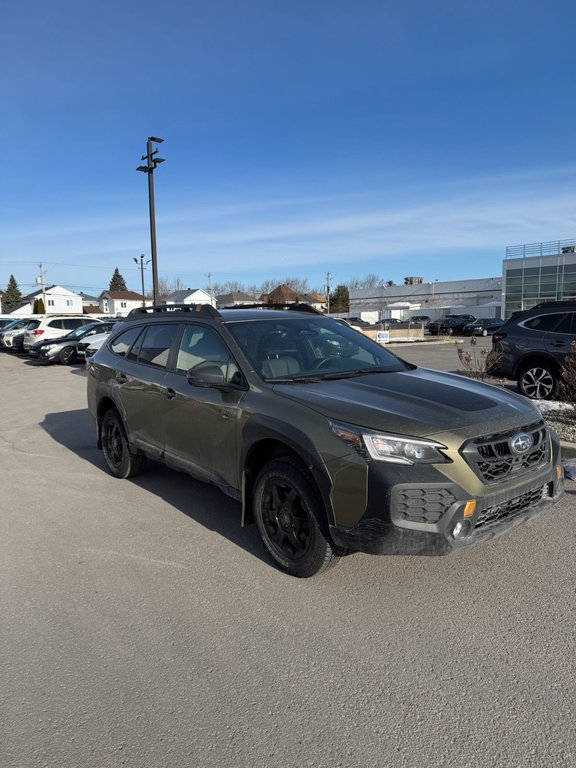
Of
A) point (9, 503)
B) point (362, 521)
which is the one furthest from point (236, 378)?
point (9, 503)

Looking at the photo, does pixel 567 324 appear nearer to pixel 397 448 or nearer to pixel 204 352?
pixel 204 352

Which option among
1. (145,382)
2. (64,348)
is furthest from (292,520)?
(64,348)

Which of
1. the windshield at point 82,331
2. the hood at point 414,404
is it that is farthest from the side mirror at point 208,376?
the windshield at point 82,331

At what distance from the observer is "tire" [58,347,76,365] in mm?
20422

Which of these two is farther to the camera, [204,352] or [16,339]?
[16,339]

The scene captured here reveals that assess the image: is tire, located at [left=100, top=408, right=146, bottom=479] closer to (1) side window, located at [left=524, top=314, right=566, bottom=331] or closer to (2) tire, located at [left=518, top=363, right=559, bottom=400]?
(2) tire, located at [left=518, top=363, right=559, bottom=400]

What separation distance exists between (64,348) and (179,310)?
55.3ft

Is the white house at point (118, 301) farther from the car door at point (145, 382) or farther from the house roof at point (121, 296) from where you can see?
the car door at point (145, 382)

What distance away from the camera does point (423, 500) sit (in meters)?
2.97

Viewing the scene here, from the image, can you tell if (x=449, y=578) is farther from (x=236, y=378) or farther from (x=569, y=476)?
(x=569, y=476)

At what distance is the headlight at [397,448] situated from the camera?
9.90ft

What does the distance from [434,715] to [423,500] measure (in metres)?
1.00

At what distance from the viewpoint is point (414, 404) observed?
3379mm

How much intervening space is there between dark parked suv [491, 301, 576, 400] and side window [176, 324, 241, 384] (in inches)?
259
